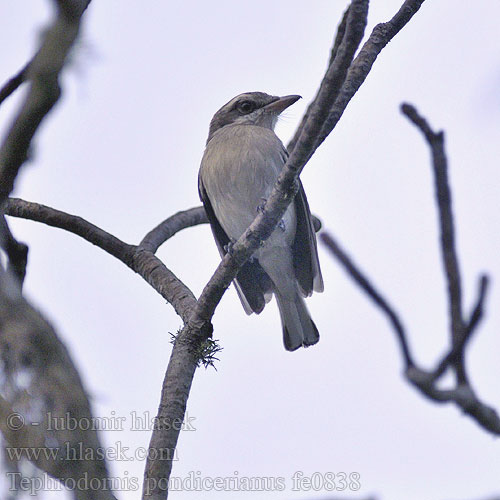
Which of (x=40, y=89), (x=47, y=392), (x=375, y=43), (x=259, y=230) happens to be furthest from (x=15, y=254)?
(x=375, y=43)

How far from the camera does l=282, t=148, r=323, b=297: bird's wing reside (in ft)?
24.9

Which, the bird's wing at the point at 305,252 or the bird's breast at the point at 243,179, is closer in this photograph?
the bird's wing at the point at 305,252

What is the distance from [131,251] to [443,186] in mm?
4909

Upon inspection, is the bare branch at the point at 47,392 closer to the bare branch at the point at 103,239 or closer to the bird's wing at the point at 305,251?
the bare branch at the point at 103,239

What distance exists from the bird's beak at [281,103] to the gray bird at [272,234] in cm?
47

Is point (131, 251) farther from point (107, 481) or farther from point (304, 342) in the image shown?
point (107, 481)

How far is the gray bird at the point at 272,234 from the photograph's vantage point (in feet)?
25.6

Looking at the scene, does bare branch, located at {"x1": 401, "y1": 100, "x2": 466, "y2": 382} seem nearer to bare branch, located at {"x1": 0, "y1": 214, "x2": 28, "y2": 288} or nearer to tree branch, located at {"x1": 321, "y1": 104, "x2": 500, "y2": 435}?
tree branch, located at {"x1": 321, "y1": 104, "x2": 500, "y2": 435}

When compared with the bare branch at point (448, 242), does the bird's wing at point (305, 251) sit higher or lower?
higher

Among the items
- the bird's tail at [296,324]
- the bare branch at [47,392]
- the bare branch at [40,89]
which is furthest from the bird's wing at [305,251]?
the bare branch at [47,392]

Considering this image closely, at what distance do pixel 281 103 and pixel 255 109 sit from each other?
36 cm

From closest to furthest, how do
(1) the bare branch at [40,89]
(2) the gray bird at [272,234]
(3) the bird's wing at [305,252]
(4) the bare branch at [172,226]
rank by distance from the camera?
(1) the bare branch at [40,89] → (4) the bare branch at [172,226] → (3) the bird's wing at [305,252] → (2) the gray bird at [272,234]

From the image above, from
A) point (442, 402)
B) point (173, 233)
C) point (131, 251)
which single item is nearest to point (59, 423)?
point (442, 402)

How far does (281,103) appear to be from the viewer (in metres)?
8.66
